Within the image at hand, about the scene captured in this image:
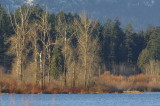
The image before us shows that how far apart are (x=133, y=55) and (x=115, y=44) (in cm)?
491

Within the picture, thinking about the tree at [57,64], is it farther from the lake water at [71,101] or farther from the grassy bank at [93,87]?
the lake water at [71,101]

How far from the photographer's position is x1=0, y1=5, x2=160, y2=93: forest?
58844 mm

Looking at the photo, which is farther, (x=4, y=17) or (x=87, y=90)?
(x=4, y=17)

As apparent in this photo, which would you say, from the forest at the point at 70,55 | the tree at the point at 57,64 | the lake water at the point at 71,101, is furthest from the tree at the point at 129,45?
the lake water at the point at 71,101

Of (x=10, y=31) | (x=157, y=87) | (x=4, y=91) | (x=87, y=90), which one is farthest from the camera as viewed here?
(x=10, y=31)

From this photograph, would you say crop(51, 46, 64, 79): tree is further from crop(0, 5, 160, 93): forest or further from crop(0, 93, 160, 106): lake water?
crop(0, 93, 160, 106): lake water

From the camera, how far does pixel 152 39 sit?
111312mm

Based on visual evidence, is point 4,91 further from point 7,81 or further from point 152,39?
point 152,39

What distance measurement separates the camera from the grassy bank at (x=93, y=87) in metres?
53.7

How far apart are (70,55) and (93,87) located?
34.2 ft

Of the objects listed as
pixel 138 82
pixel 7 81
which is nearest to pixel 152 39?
pixel 138 82

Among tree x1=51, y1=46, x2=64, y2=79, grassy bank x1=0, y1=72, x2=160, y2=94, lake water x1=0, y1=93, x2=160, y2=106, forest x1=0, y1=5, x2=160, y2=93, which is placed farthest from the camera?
tree x1=51, y1=46, x2=64, y2=79

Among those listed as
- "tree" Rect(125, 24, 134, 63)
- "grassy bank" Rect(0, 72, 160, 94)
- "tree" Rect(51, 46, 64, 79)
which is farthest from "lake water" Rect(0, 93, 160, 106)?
"tree" Rect(125, 24, 134, 63)

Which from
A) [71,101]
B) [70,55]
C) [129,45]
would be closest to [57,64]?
[70,55]
